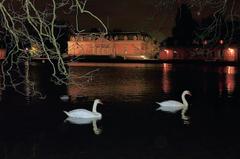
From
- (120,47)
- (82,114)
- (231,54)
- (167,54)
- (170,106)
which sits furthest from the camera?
(120,47)

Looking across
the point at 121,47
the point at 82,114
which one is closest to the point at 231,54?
the point at 121,47

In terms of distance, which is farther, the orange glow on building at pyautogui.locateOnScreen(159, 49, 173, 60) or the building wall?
the building wall

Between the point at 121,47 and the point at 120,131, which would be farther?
the point at 121,47

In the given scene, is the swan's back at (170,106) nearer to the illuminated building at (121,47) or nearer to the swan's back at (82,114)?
the swan's back at (82,114)

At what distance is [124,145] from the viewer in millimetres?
15133

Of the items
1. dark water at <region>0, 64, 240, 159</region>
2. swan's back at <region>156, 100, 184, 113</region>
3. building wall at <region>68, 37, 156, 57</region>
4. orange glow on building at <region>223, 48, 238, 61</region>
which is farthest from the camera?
building wall at <region>68, 37, 156, 57</region>

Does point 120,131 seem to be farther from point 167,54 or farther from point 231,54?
point 167,54

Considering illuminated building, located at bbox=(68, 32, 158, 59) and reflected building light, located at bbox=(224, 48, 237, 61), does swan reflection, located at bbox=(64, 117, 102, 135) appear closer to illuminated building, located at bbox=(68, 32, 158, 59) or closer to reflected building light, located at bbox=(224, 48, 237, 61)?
reflected building light, located at bbox=(224, 48, 237, 61)

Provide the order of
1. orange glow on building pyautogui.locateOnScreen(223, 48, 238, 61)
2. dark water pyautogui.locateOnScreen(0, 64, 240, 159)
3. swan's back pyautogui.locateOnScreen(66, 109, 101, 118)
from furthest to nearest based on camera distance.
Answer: orange glow on building pyautogui.locateOnScreen(223, 48, 238, 61) < swan's back pyautogui.locateOnScreen(66, 109, 101, 118) < dark water pyautogui.locateOnScreen(0, 64, 240, 159)

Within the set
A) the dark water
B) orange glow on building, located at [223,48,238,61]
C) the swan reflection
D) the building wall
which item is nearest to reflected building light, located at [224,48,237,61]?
orange glow on building, located at [223,48,238,61]

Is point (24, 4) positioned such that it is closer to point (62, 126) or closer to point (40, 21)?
point (40, 21)

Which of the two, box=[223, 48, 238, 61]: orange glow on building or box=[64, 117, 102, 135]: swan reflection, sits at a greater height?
box=[223, 48, 238, 61]: orange glow on building

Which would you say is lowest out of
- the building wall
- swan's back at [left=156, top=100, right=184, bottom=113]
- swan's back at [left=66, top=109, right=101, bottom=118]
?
swan's back at [left=156, top=100, right=184, bottom=113]

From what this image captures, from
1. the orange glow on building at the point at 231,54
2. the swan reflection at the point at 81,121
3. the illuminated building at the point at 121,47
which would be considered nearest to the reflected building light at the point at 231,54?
the orange glow on building at the point at 231,54
